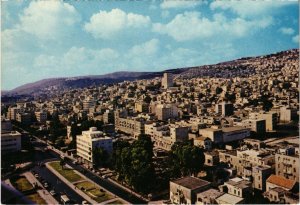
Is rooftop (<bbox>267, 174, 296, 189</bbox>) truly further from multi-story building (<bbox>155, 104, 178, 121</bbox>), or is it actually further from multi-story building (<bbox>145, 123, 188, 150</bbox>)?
multi-story building (<bbox>155, 104, 178, 121</bbox>)

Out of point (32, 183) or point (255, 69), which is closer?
point (32, 183)

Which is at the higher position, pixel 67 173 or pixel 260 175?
pixel 260 175

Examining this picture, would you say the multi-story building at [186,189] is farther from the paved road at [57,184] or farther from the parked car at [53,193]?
the parked car at [53,193]

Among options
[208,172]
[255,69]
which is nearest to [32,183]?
[208,172]

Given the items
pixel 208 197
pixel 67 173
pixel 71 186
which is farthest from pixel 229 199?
pixel 67 173

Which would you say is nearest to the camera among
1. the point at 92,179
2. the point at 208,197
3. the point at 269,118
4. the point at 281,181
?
the point at 208,197

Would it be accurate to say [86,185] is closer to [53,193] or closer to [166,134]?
[53,193]

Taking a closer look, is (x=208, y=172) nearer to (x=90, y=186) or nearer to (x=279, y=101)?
(x=90, y=186)
